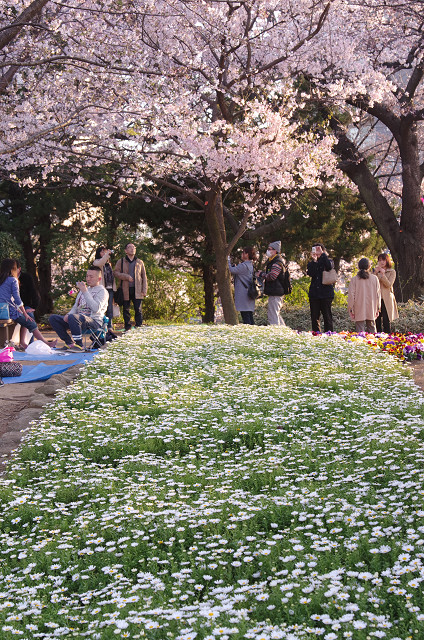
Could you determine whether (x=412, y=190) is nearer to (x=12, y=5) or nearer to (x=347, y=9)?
(x=347, y=9)

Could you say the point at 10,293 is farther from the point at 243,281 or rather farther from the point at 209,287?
the point at 209,287

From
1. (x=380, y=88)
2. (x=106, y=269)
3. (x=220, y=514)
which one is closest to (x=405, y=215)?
(x=380, y=88)

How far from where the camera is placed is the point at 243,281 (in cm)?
1448

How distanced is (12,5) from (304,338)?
7.48 meters

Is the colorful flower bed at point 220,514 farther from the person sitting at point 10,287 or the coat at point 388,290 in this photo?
the coat at point 388,290

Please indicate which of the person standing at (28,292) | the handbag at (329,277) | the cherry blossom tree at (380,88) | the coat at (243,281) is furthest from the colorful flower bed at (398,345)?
the person standing at (28,292)

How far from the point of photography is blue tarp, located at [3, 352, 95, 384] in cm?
998

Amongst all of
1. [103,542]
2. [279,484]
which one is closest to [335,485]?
[279,484]

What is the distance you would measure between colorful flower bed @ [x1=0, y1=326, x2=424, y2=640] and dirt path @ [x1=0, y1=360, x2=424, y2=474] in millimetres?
298

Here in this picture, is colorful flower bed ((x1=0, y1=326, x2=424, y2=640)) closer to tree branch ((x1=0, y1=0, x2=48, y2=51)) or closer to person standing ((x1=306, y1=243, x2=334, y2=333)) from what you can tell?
tree branch ((x1=0, y1=0, x2=48, y2=51))

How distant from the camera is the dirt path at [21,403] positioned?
6.42 meters

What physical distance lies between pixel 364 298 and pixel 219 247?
4.93m

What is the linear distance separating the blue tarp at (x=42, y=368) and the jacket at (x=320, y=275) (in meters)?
4.77

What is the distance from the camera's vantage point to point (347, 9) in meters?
16.4
